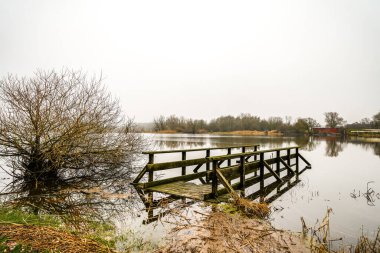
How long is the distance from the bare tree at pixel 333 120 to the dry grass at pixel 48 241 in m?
101

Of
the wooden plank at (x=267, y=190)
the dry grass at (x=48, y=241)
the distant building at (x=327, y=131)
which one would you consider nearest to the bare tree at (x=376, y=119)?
the distant building at (x=327, y=131)

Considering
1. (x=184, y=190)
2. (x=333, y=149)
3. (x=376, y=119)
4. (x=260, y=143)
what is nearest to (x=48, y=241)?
(x=184, y=190)

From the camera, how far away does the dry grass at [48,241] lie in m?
2.98

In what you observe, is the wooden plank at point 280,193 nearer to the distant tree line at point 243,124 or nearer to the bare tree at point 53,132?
the bare tree at point 53,132

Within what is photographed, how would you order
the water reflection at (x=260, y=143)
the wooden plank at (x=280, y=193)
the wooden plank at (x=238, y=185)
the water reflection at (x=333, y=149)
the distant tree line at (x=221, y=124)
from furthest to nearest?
the distant tree line at (x=221, y=124)
the water reflection at (x=260, y=143)
the water reflection at (x=333, y=149)
the wooden plank at (x=280, y=193)
the wooden plank at (x=238, y=185)

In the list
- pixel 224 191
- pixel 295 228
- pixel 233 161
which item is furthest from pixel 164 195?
pixel 233 161

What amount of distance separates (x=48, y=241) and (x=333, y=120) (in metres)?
103

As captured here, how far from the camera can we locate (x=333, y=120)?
3602 inches

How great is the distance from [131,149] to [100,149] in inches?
79.5

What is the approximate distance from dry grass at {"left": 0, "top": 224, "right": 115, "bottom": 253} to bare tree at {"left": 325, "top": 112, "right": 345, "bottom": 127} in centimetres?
10136

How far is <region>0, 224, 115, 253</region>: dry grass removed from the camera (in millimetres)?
2976

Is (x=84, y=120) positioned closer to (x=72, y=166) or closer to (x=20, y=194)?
(x=72, y=166)

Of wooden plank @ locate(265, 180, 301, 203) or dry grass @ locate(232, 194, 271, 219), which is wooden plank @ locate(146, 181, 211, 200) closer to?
dry grass @ locate(232, 194, 271, 219)

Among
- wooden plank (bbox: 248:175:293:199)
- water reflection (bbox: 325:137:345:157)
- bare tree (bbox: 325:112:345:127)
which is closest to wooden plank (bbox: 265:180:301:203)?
wooden plank (bbox: 248:175:293:199)
